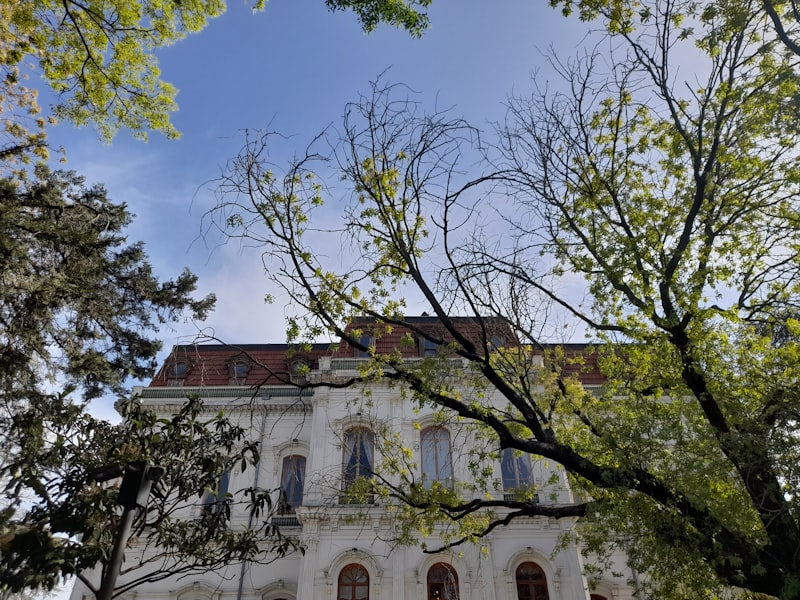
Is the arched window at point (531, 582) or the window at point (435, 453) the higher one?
the window at point (435, 453)

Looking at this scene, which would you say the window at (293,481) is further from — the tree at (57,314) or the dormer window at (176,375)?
the tree at (57,314)

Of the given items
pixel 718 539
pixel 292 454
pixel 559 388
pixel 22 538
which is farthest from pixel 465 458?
pixel 22 538

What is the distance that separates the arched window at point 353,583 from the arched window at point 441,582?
6.26 feet

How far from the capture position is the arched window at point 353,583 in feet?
49.8

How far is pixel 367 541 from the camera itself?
52.0 ft

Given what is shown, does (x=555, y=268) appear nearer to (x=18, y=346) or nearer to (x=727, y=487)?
(x=727, y=487)

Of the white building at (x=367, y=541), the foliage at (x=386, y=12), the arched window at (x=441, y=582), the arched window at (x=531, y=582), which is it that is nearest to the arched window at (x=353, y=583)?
the white building at (x=367, y=541)

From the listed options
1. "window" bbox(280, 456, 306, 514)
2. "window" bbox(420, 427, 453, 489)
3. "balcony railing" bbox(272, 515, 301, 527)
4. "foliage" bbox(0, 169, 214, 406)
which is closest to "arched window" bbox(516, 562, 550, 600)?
"window" bbox(420, 427, 453, 489)

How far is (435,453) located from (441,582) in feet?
12.9

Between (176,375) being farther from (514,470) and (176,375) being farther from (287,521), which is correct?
(514,470)

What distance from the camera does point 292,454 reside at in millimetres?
19078

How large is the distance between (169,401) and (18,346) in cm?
1163

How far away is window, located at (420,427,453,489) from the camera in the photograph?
56.5ft

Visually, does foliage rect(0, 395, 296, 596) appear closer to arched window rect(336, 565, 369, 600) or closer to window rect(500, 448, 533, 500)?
arched window rect(336, 565, 369, 600)
